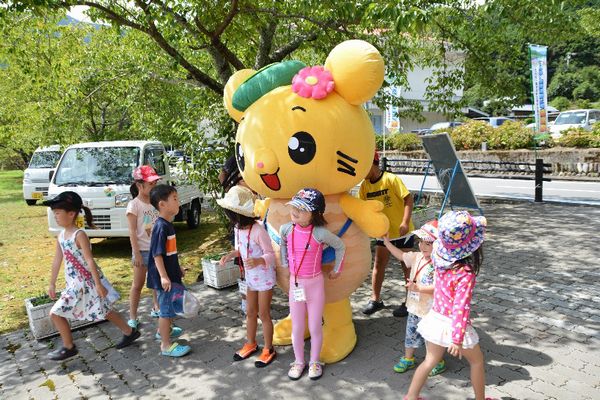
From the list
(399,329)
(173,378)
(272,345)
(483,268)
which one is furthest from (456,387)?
(483,268)

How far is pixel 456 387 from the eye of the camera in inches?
149

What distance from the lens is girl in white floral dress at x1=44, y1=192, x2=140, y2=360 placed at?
176 inches

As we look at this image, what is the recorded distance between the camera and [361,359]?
170 inches

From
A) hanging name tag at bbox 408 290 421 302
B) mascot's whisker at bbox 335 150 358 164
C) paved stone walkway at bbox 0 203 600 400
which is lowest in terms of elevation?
paved stone walkway at bbox 0 203 600 400

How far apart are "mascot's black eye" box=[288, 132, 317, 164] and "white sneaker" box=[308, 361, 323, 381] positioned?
175 cm

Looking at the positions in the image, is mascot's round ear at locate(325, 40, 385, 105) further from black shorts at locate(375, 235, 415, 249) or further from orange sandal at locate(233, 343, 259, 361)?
orange sandal at locate(233, 343, 259, 361)

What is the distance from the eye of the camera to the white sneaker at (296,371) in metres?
4.02

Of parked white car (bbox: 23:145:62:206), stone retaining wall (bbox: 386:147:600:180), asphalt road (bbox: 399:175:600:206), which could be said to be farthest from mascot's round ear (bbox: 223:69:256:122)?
stone retaining wall (bbox: 386:147:600:180)

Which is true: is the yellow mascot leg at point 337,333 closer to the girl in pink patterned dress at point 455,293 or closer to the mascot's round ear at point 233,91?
the girl in pink patterned dress at point 455,293

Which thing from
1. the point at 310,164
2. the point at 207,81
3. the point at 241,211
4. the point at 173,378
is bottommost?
the point at 173,378

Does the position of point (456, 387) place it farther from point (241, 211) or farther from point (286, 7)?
point (286, 7)

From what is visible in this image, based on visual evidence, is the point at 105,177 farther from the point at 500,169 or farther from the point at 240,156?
the point at 500,169

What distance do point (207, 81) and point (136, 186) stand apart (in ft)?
11.8

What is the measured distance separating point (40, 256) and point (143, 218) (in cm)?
535
